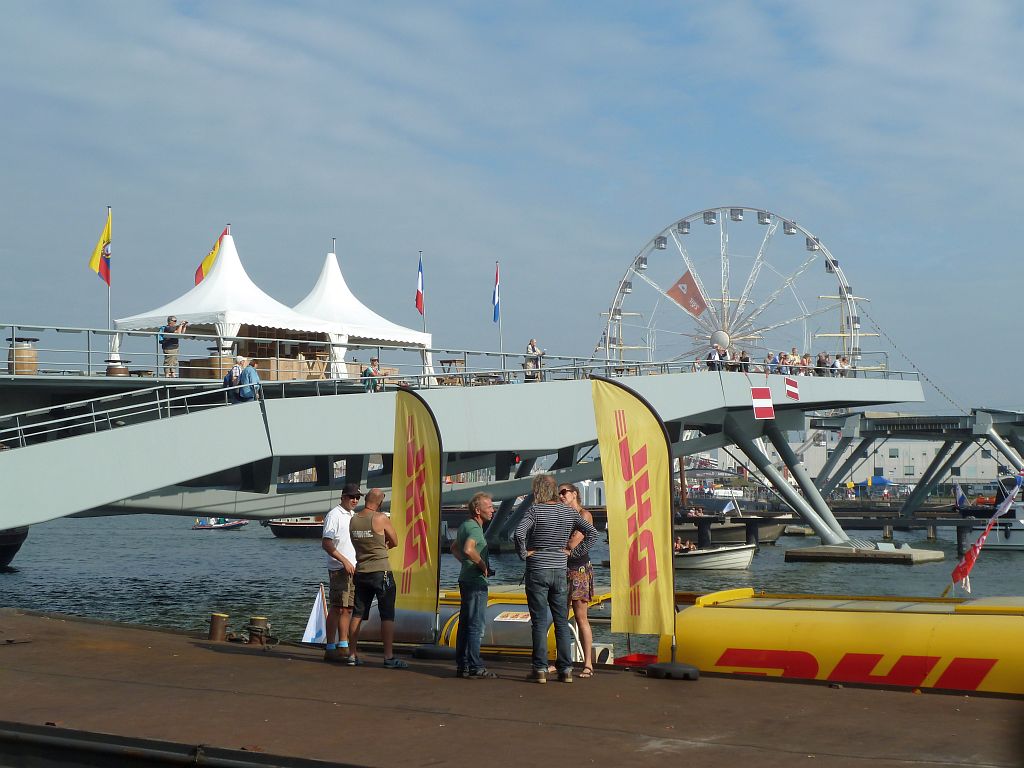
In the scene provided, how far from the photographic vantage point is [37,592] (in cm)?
3772

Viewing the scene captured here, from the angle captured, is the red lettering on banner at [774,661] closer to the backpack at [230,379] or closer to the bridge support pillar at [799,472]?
the backpack at [230,379]

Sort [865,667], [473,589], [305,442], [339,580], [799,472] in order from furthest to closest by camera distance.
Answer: [799,472]
[305,442]
[339,580]
[473,589]
[865,667]

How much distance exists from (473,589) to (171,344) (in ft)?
72.7

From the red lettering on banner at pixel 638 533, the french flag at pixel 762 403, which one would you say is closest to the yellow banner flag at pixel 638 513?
the red lettering on banner at pixel 638 533

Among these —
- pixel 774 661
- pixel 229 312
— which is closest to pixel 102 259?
pixel 229 312

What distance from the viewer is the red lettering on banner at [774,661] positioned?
35.7 feet

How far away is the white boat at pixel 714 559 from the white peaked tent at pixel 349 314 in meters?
15.8

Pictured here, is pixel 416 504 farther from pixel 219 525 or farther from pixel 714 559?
pixel 219 525

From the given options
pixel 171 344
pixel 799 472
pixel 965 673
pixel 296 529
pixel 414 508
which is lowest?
pixel 296 529

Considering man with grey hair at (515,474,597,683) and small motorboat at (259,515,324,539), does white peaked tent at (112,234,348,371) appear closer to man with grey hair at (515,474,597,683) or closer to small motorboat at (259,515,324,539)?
man with grey hair at (515,474,597,683)

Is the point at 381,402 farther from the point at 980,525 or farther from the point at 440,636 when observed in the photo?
the point at 980,525

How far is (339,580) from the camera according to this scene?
11906 mm

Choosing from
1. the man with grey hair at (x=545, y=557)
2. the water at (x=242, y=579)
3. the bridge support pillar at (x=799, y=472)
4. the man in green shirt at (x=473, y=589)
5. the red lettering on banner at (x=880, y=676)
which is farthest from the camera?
the bridge support pillar at (x=799, y=472)

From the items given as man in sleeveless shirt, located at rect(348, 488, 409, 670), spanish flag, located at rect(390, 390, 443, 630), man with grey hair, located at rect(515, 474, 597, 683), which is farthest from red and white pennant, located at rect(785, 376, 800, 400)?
man with grey hair, located at rect(515, 474, 597, 683)
